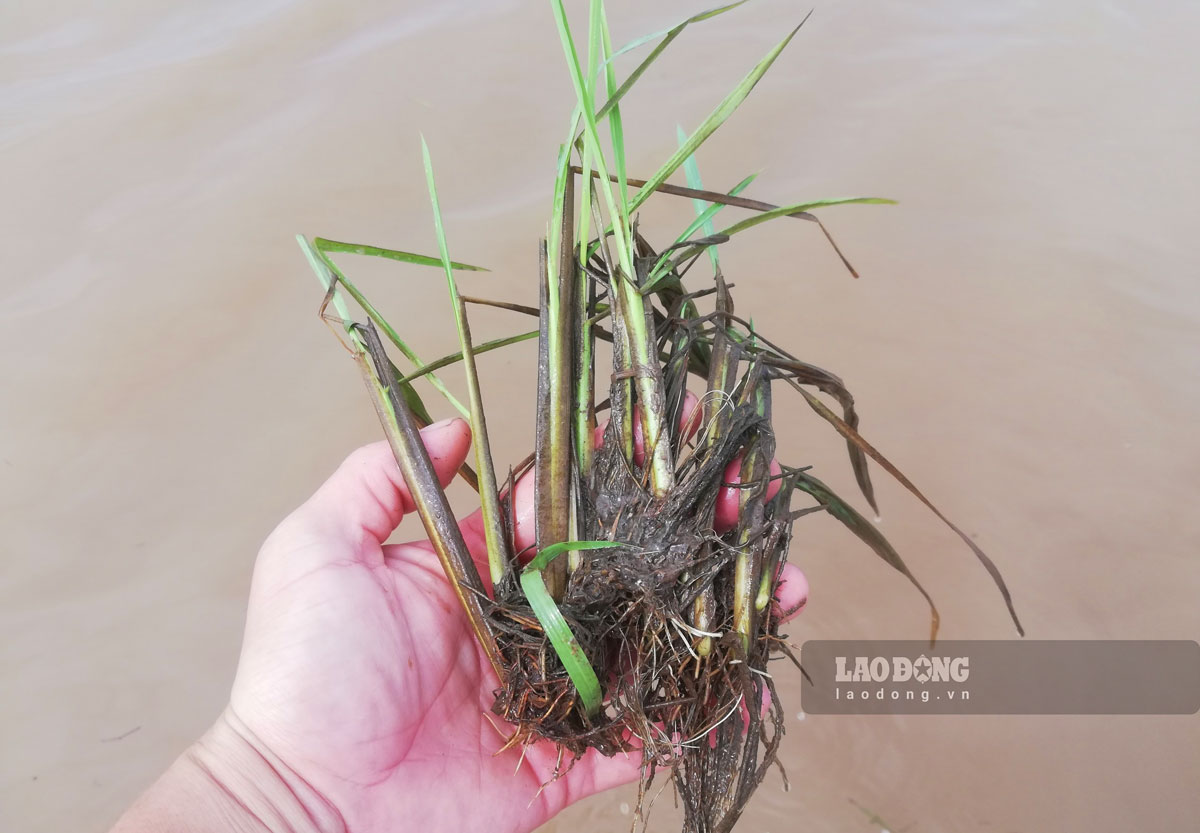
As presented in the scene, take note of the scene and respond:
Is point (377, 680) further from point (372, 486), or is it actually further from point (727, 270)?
point (727, 270)

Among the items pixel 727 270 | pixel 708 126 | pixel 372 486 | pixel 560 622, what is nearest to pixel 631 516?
pixel 560 622

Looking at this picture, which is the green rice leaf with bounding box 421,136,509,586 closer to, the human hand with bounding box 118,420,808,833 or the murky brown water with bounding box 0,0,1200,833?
the human hand with bounding box 118,420,808,833

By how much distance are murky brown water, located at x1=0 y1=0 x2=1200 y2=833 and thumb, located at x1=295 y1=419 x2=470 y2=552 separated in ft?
1.96

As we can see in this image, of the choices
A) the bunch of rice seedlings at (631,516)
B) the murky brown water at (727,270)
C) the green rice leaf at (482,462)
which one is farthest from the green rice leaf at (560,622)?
the murky brown water at (727,270)

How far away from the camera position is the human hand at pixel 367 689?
0.98 metres

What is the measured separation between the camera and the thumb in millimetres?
1067

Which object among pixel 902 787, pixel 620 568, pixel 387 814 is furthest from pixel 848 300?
pixel 387 814

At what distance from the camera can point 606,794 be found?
139 cm

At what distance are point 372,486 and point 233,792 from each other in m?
0.41

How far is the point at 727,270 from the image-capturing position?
1915mm

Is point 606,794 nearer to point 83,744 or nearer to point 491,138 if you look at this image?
point 83,744

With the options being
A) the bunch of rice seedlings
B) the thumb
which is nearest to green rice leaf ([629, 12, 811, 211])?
the bunch of rice seedlings

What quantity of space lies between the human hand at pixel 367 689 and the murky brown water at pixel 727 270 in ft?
1.23

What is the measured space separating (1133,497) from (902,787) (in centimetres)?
76
